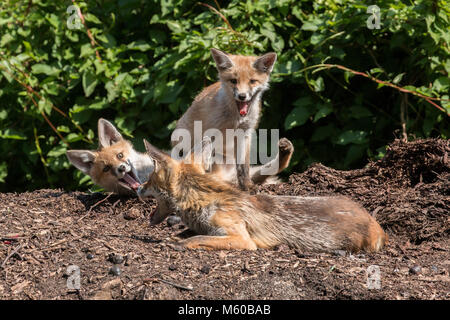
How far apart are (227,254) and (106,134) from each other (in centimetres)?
320

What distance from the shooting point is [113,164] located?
21.6 feet

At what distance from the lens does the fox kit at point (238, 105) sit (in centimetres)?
686

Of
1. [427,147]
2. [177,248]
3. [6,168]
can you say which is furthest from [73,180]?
[427,147]

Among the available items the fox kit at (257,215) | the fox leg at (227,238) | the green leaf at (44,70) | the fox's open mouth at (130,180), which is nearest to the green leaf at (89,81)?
the green leaf at (44,70)

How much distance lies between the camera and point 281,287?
149 inches

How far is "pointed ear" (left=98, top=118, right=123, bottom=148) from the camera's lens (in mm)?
6812

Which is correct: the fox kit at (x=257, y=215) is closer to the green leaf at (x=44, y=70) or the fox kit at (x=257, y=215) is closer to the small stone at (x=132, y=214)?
the small stone at (x=132, y=214)

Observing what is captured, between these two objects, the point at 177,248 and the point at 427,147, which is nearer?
the point at 177,248

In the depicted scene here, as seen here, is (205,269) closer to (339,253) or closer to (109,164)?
(339,253)

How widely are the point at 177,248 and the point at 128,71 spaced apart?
4.56 m

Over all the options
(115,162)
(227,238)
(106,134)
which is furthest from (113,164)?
(227,238)

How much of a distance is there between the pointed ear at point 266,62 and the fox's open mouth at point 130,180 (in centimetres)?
207

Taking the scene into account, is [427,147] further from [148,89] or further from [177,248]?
[148,89]

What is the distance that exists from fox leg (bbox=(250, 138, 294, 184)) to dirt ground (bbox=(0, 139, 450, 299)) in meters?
0.68
